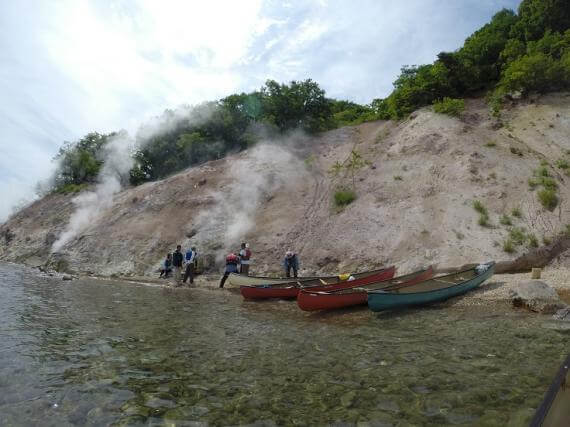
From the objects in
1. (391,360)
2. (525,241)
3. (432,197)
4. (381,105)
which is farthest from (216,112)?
(391,360)

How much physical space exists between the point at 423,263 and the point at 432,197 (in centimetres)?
679

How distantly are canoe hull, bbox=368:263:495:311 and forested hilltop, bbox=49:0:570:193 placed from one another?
23354 millimetres

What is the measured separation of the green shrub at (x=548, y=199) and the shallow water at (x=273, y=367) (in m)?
12.6

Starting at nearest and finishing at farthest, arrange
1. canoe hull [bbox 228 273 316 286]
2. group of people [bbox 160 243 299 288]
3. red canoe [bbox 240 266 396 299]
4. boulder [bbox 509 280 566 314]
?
boulder [bbox 509 280 566 314]
red canoe [bbox 240 266 396 299]
canoe hull [bbox 228 273 316 286]
group of people [bbox 160 243 299 288]

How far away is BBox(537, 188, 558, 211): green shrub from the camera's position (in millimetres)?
22359

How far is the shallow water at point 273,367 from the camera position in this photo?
6098mm

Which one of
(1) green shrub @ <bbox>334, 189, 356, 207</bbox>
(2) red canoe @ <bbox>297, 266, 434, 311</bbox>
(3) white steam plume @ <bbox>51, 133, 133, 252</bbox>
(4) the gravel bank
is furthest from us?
(3) white steam plume @ <bbox>51, 133, 133, 252</bbox>

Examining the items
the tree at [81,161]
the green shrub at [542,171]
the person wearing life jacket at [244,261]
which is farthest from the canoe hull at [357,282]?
the tree at [81,161]

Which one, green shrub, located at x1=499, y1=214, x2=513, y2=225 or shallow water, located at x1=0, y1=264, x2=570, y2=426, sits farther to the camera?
green shrub, located at x1=499, y1=214, x2=513, y2=225

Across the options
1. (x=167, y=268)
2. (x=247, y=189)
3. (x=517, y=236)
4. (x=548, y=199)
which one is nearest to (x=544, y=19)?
(x=548, y=199)

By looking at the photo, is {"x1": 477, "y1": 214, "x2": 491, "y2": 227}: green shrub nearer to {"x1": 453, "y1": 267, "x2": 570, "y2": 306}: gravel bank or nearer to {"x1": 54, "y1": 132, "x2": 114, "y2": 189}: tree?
{"x1": 453, "y1": 267, "x2": 570, "y2": 306}: gravel bank

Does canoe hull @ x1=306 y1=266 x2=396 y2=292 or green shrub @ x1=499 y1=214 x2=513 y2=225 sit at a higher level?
green shrub @ x1=499 y1=214 x2=513 y2=225

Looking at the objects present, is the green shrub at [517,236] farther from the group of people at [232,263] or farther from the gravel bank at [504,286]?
the group of people at [232,263]

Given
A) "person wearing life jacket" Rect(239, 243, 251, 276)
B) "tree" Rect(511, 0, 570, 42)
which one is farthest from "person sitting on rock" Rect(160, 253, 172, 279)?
"tree" Rect(511, 0, 570, 42)
